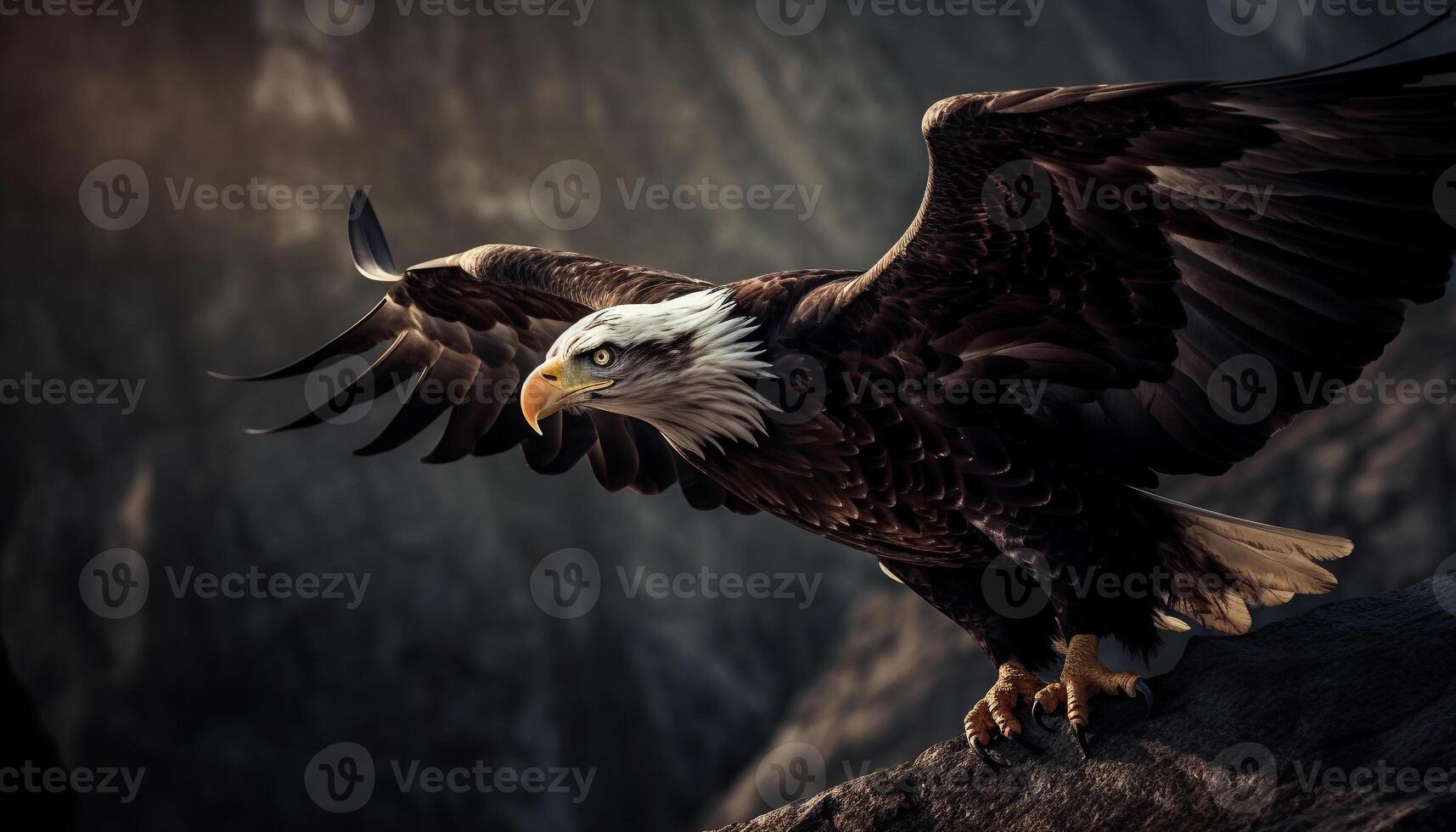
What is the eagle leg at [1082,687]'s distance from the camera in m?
2.41

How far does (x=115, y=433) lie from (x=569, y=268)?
4.57 metres

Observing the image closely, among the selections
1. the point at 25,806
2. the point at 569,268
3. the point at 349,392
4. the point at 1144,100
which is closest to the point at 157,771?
the point at 25,806

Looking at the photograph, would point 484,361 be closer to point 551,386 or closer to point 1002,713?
point 551,386

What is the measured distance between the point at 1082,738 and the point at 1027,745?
0.47ft

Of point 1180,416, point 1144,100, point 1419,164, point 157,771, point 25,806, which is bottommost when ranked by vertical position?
point 157,771

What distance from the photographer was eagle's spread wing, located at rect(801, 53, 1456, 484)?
6.77 feet

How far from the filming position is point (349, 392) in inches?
146

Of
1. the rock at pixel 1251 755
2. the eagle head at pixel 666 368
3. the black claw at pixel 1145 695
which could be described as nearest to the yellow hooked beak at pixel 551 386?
the eagle head at pixel 666 368

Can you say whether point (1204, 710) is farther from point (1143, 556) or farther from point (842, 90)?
point (842, 90)

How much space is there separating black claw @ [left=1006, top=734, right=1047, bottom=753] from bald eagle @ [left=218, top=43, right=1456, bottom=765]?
0.08ft

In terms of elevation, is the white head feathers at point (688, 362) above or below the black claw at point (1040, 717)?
above

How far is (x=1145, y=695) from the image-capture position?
240 cm

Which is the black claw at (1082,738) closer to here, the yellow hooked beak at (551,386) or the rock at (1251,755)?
the rock at (1251,755)

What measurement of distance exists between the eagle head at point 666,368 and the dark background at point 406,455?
3.91 meters
